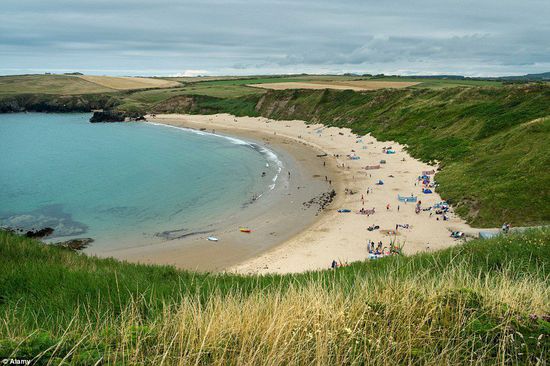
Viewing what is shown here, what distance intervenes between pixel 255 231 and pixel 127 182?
25.1m

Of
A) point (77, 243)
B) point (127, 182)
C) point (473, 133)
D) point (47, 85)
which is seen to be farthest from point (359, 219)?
point (47, 85)

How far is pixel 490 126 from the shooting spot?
49719 mm

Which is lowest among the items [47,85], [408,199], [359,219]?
[359,219]

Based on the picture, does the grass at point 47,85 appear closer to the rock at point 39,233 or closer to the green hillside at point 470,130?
the green hillside at point 470,130

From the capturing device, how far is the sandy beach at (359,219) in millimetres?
25562

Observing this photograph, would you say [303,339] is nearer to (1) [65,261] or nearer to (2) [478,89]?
(1) [65,261]

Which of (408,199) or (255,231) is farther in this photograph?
(408,199)

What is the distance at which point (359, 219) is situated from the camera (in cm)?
3266

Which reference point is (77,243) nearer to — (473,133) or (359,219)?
(359,219)

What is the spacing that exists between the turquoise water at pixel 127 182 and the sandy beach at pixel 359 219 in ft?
24.9

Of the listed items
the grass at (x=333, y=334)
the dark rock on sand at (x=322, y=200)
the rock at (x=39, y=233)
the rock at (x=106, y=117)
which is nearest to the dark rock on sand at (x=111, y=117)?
the rock at (x=106, y=117)

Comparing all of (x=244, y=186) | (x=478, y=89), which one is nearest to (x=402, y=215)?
(x=244, y=186)

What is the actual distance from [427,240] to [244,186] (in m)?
23.9

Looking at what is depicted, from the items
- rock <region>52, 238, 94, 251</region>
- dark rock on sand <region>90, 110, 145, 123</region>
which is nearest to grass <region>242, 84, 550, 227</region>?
rock <region>52, 238, 94, 251</region>
